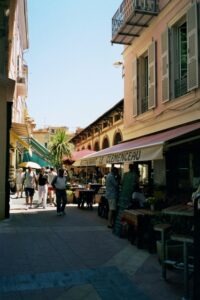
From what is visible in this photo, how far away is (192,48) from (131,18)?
156 inches

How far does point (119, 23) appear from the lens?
14945 millimetres

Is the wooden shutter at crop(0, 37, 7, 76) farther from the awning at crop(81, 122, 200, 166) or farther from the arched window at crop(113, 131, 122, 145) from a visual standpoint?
the arched window at crop(113, 131, 122, 145)

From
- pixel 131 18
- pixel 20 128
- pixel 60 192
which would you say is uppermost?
pixel 131 18

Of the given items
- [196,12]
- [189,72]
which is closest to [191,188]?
[189,72]

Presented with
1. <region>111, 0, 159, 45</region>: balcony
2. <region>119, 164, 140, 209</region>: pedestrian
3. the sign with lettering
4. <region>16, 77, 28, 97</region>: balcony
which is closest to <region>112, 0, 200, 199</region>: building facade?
<region>111, 0, 159, 45</region>: balcony

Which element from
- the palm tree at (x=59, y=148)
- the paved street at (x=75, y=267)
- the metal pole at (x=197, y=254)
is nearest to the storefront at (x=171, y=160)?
the paved street at (x=75, y=267)

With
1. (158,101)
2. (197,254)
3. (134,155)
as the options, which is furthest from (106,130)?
(197,254)

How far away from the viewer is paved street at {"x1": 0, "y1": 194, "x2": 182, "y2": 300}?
17.5 feet

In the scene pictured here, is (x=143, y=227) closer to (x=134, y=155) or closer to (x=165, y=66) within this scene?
(x=134, y=155)

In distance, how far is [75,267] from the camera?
6617 millimetres

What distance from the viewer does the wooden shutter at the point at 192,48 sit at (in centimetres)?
1015

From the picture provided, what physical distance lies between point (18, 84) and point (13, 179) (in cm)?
715

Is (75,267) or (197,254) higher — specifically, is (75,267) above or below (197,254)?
below

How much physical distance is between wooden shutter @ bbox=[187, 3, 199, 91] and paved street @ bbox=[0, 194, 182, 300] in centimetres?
462
